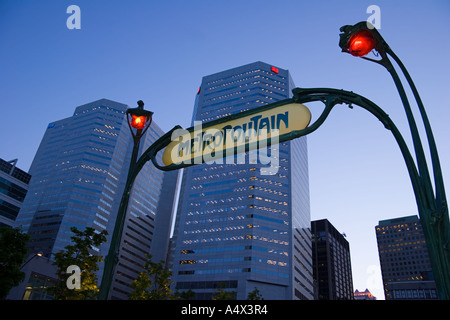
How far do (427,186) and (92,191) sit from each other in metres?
156

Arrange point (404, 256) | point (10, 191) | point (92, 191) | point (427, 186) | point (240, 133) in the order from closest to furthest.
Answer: point (427, 186)
point (240, 133)
point (10, 191)
point (92, 191)
point (404, 256)

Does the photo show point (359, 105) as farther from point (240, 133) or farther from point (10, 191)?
point (10, 191)

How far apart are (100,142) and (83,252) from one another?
145 meters

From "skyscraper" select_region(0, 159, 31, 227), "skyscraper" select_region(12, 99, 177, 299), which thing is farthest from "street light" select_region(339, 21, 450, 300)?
"skyscraper" select_region(12, 99, 177, 299)

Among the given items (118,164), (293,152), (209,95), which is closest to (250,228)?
(293,152)

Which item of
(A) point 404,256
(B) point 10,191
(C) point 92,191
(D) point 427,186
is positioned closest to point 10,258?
(D) point 427,186

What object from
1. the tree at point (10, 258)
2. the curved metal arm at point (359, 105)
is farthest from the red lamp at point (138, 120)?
the tree at point (10, 258)

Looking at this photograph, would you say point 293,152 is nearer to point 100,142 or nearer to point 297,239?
point 297,239

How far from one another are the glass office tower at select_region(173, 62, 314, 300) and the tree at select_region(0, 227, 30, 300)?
82225 mm

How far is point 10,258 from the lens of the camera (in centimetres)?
2262

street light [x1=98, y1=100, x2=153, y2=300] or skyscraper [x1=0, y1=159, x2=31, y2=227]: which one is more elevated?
skyscraper [x1=0, y1=159, x2=31, y2=227]

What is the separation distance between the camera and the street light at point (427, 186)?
330 cm

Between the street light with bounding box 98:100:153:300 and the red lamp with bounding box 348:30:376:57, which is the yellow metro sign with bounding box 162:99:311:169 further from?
the red lamp with bounding box 348:30:376:57

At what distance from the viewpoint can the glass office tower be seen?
106 metres
